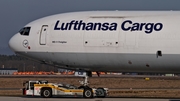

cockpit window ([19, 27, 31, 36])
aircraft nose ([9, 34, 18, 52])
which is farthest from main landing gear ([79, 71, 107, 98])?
aircraft nose ([9, 34, 18, 52])

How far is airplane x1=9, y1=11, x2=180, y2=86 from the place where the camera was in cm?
4338

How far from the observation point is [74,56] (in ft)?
150

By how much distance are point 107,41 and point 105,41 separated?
0.16 meters

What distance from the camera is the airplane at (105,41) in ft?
142

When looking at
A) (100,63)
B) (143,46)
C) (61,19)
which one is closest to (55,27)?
(61,19)

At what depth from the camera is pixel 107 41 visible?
4431cm

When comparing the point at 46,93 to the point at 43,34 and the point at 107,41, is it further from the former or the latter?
the point at 107,41

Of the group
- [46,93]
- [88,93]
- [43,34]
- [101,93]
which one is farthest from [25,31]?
[101,93]

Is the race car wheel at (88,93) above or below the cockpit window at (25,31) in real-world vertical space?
below

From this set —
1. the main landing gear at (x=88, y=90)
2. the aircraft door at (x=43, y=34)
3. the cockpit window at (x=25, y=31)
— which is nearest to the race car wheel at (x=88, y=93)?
the main landing gear at (x=88, y=90)

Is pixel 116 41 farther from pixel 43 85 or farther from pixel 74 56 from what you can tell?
pixel 43 85

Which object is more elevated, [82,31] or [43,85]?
[82,31]

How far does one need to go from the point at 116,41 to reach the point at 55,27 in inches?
213

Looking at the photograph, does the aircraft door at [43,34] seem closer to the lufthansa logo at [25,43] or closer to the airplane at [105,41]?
the airplane at [105,41]
